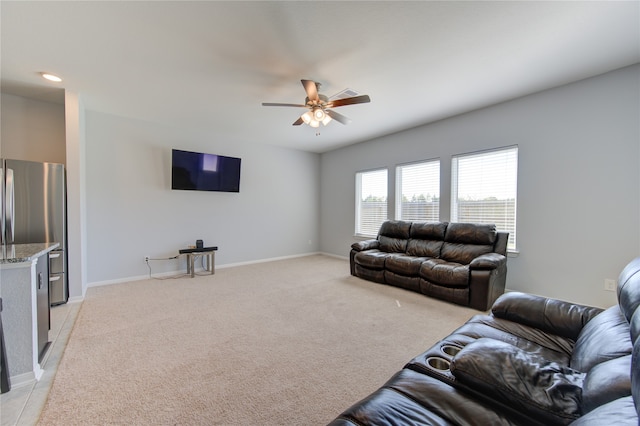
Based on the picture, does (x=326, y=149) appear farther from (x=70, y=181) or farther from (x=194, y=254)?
(x=70, y=181)

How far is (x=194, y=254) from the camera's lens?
15.0 ft

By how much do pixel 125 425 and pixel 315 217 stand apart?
18.5 feet

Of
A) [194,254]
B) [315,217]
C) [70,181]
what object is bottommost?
[194,254]

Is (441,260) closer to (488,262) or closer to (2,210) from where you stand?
(488,262)

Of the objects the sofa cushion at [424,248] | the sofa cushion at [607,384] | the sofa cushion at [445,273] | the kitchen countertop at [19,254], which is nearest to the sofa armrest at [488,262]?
the sofa cushion at [445,273]

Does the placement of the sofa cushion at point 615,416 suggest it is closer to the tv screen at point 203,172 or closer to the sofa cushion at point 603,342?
the sofa cushion at point 603,342

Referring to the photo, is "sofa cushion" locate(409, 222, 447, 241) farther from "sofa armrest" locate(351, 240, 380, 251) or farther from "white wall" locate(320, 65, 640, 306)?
"white wall" locate(320, 65, 640, 306)

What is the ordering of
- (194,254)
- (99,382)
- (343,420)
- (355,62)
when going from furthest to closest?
(194,254), (355,62), (99,382), (343,420)

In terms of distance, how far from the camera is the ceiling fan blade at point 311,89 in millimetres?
2613

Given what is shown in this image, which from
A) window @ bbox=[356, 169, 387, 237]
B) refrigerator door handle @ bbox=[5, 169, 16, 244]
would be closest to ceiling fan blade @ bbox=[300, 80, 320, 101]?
window @ bbox=[356, 169, 387, 237]

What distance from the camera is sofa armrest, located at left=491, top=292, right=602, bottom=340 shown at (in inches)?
62.1

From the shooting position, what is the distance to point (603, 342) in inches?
45.1

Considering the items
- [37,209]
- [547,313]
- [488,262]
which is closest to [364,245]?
[488,262]

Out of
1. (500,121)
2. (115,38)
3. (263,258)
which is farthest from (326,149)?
(115,38)
